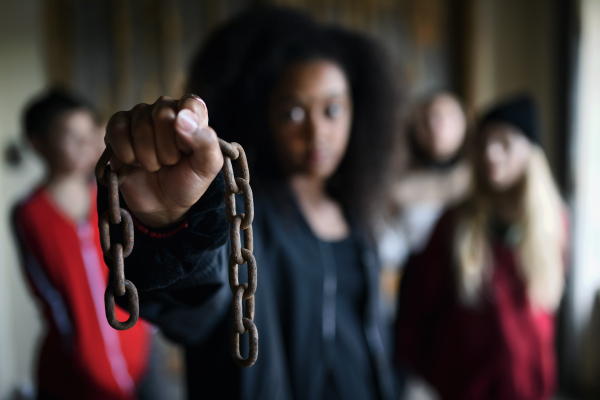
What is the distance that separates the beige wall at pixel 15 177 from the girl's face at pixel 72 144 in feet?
3.63

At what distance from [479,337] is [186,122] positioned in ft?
3.24

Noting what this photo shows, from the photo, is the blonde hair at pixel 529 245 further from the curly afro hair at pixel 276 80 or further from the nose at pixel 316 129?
the nose at pixel 316 129

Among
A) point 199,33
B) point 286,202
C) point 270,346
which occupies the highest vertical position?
point 199,33

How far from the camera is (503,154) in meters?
1.06

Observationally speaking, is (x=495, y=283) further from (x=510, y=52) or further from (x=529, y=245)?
(x=510, y=52)

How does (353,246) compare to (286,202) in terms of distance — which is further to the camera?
(353,246)

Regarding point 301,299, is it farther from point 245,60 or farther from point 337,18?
point 337,18

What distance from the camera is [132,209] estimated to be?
35cm

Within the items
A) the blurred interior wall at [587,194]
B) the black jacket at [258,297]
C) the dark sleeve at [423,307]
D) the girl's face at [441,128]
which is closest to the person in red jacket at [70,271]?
the black jacket at [258,297]

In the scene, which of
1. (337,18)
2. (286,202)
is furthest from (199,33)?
(286,202)

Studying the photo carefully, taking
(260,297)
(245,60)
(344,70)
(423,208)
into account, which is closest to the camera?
(260,297)

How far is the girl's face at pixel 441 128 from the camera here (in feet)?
5.74

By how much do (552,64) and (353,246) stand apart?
1.97 m

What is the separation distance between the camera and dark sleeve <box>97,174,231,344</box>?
1.16 feet
